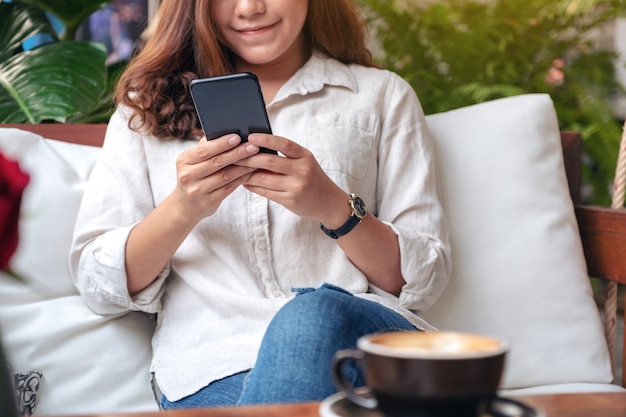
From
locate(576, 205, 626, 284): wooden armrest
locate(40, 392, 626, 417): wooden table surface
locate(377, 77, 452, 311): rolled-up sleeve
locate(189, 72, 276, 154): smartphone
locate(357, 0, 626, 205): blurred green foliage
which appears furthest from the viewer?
locate(357, 0, 626, 205): blurred green foliage

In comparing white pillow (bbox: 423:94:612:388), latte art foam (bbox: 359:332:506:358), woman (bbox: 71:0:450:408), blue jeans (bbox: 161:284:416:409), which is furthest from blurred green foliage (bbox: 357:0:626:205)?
latte art foam (bbox: 359:332:506:358)

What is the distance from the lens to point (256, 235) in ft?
4.26

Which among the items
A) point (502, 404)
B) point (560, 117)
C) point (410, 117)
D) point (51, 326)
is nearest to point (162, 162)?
point (51, 326)

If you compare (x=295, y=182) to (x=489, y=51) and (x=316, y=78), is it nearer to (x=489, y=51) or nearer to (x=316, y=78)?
(x=316, y=78)

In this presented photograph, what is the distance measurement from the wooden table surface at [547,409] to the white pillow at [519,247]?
A: 69 cm

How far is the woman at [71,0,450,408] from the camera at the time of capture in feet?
3.86

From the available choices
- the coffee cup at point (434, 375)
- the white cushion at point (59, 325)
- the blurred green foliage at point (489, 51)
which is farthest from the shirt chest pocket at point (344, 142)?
the blurred green foliage at point (489, 51)

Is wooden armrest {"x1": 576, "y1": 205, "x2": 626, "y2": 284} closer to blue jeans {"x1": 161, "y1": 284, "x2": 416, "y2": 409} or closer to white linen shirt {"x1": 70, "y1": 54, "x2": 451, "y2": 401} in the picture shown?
white linen shirt {"x1": 70, "y1": 54, "x2": 451, "y2": 401}

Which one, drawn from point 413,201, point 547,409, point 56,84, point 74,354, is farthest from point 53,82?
point 547,409

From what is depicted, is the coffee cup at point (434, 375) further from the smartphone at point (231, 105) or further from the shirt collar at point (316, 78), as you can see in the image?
the shirt collar at point (316, 78)

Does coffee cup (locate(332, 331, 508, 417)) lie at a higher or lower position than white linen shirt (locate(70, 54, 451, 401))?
higher

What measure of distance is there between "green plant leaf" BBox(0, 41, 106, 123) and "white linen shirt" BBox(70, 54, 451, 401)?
567 mm

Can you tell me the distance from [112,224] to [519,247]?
0.65 meters

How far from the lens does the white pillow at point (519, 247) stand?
1362 millimetres
